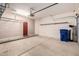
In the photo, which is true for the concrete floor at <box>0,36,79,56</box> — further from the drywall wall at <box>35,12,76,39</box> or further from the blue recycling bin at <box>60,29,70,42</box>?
the drywall wall at <box>35,12,76,39</box>

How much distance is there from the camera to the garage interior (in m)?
4.01

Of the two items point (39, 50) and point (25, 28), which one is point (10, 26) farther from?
point (39, 50)

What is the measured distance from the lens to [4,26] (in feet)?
17.3

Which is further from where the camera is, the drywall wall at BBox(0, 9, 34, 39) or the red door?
the red door

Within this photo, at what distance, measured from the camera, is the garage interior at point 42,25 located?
4.01 meters

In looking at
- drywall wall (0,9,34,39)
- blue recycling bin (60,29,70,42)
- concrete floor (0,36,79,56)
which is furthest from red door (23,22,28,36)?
blue recycling bin (60,29,70,42)

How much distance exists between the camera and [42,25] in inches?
330

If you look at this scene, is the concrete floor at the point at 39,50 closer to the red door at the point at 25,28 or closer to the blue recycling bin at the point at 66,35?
the blue recycling bin at the point at 66,35

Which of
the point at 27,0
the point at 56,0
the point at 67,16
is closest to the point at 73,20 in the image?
the point at 67,16

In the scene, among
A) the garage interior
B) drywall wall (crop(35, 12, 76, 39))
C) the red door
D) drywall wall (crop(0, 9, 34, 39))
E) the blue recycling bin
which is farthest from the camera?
the red door

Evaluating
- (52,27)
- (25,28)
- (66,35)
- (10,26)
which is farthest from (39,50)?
(25,28)

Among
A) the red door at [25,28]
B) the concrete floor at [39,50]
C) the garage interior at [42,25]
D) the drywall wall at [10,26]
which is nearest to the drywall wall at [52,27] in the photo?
the garage interior at [42,25]

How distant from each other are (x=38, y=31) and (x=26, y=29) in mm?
1781

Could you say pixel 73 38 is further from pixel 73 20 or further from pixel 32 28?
pixel 32 28
